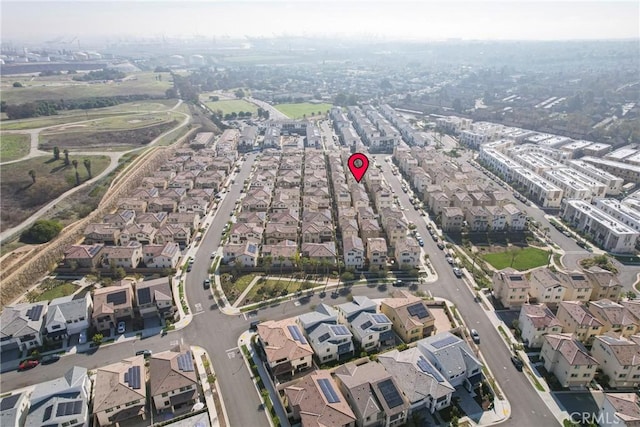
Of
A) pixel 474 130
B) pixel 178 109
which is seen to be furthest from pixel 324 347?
pixel 178 109

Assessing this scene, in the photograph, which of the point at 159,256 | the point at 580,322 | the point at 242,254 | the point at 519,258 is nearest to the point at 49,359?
the point at 159,256

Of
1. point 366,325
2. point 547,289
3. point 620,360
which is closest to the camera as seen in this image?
point 620,360

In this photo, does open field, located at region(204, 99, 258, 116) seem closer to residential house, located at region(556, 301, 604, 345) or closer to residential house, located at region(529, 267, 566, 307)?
residential house, located at region(529, 267, 566, 307)

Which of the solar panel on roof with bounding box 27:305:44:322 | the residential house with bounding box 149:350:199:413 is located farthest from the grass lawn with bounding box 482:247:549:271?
the solar panel on roof with bounding box 27:305:44:322

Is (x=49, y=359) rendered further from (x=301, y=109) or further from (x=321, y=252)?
(x=301, y=109)

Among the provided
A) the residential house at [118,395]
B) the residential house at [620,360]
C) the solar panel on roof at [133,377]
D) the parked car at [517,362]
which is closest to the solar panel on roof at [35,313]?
the residential house at [118,395]

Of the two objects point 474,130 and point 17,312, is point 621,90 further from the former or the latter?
point 17,312
